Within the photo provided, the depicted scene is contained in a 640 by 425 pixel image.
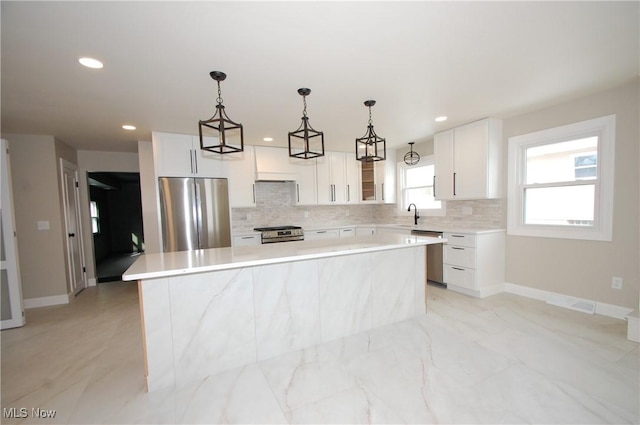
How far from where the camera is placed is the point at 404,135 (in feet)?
14.3

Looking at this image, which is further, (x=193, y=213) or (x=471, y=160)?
(x=193, y=213)

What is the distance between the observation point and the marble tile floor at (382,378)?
1.62 meters

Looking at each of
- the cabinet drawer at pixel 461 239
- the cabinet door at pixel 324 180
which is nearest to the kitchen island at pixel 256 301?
the cabinet drawer at pixel 461 239

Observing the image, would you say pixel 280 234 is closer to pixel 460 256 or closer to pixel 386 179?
pixel 386 179

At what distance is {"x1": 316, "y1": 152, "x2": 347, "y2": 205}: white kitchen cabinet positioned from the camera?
509 cm

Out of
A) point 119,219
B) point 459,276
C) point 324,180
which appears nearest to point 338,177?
point 324,180

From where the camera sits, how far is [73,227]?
438 cm

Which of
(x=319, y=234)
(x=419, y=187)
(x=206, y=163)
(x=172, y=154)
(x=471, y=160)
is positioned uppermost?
(x=172, y=154)

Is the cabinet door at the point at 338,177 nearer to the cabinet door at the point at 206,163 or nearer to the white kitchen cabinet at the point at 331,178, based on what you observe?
the white kitchen cabinet at the point at 331,178

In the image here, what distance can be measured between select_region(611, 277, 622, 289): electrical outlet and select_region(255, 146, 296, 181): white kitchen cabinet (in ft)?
14.0

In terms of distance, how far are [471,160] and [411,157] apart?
131 cm

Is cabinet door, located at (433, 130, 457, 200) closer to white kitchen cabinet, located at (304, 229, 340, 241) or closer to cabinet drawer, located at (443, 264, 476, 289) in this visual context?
cabinet drawer, located at (443, 264, 476, 289)

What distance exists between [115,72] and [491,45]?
2830 mm

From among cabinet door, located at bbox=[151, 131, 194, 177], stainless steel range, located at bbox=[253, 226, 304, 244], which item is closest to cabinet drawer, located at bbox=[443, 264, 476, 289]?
stainless steel range, located at bbox=[253, 226, 304, 244]
